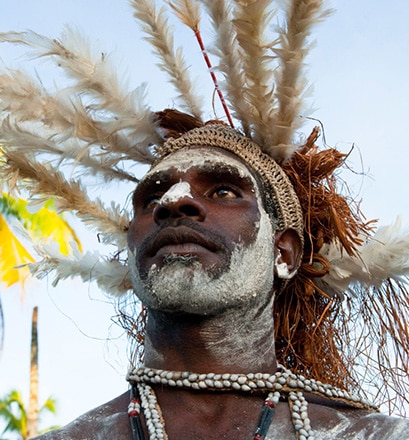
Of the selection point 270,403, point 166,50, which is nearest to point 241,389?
point 270,403

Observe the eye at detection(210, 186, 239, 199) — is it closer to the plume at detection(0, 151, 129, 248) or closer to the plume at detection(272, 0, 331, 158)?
the plume at detection(272, 0, 331, 158)

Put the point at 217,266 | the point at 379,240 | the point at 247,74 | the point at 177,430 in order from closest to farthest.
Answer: the point at 177,430
the point at 217,266
the point at 247,74
the point at 379,240

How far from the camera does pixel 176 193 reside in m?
3.55

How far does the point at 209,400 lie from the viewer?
3.29 m

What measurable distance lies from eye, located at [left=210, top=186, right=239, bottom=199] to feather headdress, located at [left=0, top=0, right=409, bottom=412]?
45cm

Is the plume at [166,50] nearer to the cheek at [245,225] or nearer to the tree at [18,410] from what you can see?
the cheek at [245,225]

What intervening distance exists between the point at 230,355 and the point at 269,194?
891 millimetres

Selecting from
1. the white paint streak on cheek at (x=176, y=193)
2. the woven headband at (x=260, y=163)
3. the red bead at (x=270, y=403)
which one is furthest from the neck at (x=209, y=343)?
the woven headband at (x=260, y=163)

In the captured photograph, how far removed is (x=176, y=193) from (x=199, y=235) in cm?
25

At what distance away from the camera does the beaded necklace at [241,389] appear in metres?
3.16

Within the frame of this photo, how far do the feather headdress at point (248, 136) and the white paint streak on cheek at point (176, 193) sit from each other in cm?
61

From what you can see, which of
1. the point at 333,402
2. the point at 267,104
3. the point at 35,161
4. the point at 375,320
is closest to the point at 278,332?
the point at 375,320

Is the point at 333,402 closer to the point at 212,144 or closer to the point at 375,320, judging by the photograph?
→ the point at 375,320

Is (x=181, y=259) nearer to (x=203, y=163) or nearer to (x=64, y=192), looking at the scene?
(x=203, y=163)
